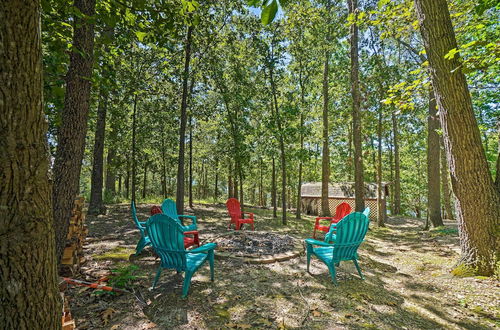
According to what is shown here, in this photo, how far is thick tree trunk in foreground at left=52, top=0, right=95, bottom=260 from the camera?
3157 millimetres

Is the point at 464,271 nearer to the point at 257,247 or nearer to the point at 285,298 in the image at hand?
the point at 285,298

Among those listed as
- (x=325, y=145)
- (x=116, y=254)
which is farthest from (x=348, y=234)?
(x=325, y=145)

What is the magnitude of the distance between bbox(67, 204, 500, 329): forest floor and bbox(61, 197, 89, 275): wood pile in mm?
197

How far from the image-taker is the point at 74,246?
3490mm

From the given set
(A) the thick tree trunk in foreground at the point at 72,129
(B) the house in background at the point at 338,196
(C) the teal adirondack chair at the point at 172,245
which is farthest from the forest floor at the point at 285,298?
(B) the house in background at the point at 338,196

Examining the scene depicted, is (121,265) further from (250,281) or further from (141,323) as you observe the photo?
(250,281)

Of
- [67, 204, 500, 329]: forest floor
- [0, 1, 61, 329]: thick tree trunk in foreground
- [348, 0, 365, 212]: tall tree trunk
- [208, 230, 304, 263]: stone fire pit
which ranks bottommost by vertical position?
[67, 204, 500, 329]: forest floor

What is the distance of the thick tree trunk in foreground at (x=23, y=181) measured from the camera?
945 millimetres

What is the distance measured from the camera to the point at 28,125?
1.01 meters

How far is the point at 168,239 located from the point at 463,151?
4423 mm

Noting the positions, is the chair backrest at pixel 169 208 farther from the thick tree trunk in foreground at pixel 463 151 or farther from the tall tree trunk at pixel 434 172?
the tall tree trunk at pixel 434 172

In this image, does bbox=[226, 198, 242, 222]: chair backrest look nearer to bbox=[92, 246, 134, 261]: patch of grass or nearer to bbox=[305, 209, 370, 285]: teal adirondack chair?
bbox=[92, 246, 134, 261]: patch of grass

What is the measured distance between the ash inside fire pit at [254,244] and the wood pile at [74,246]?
2313mm

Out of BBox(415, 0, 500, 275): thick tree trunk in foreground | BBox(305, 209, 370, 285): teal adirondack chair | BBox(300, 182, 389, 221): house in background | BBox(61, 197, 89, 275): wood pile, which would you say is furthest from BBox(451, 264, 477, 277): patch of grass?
BBox(300, 182, 389, 221): house in background
